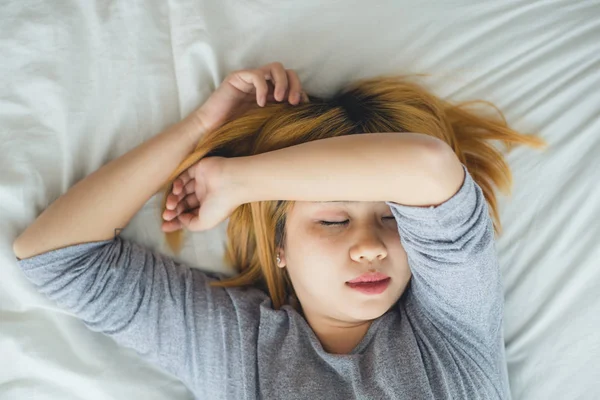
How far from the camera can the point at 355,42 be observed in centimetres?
137

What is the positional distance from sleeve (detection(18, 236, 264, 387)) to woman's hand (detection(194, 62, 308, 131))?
0.98ft

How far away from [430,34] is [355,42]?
0.53 ft

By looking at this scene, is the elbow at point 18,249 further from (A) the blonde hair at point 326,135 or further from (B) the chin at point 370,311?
(B) the chin at point 370,311

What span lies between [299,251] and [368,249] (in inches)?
5.4

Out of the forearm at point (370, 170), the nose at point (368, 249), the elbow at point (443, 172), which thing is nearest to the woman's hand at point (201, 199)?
the forearm at point (370, 170)

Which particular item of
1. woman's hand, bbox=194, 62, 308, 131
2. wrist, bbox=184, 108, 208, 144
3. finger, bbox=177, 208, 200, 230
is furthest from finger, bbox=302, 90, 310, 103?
finger, bbox=177, 208, 200, 230

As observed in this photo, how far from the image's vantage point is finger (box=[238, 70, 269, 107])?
48.2 inches

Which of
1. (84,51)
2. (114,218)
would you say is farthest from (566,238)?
(84,51)

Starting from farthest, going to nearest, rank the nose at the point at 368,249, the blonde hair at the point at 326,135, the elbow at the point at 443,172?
the blonde hair at the point at 326,135 < the nose at the point at 368,249 < the elbow at the point at 443,172

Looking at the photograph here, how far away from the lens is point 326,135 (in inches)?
47.3

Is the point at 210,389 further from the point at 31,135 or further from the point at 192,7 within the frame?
the point at 192,7

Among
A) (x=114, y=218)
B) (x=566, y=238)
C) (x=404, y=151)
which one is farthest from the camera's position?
(x=566, y=238)

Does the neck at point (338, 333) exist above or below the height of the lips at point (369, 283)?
below

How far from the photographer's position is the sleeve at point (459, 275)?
1.04 metres
